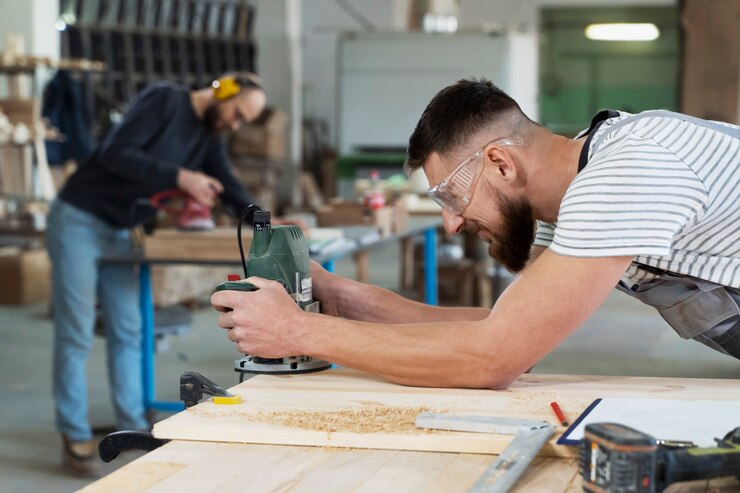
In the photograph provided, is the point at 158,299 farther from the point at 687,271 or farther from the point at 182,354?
the point at 687,271

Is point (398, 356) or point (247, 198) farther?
point (247, 198)

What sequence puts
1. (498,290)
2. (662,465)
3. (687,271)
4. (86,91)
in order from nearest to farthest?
1. (662,465)
2. (687,271)
3. (498,290)
4. (86,91)

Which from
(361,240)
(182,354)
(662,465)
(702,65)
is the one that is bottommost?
(182,354)

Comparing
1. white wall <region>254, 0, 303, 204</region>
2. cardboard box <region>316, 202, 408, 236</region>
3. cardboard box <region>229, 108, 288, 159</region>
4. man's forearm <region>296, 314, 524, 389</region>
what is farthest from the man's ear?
white wall <region>254, 0, 303, 204</region>

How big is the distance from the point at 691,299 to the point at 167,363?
460cm

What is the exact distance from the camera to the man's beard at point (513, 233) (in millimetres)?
1992

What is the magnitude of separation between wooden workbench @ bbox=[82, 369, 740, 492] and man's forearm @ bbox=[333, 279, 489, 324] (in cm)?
30

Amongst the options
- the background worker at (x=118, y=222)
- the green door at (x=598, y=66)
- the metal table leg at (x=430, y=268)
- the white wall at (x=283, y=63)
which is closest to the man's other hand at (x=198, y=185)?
the background worker at (x=118, y=222)

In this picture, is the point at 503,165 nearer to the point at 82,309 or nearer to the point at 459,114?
the point at 459,114

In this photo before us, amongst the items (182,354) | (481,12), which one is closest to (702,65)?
(182,354)

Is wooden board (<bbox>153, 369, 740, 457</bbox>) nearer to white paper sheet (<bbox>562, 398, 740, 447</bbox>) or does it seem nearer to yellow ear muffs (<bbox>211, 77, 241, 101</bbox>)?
white paper sheet (<bbox>562, 398, 740, 447</bbox>)

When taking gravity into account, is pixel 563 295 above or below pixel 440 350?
above

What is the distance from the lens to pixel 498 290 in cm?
764

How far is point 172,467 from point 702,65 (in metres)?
6.44
